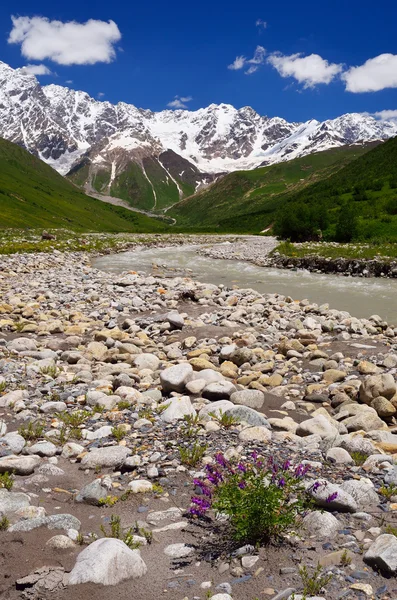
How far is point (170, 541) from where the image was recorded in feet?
14.9

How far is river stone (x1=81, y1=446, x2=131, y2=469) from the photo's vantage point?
6.07 meters

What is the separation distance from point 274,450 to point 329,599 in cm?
275

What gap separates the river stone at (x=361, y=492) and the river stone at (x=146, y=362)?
6.47m

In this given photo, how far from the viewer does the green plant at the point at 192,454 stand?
6.02 m

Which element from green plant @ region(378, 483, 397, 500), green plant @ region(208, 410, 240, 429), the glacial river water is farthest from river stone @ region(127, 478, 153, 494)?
the glacial river water

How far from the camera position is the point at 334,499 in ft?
15.8

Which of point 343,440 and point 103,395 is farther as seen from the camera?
point 103,395

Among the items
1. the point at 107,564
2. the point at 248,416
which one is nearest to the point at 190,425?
the point at 248,416

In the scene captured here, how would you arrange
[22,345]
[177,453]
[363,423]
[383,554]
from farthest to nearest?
[22,345]
[363,423]
[177,453]
[383,554]

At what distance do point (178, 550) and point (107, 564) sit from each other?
30.6 inches

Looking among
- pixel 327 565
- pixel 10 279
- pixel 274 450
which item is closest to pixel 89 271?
pixel 10 279

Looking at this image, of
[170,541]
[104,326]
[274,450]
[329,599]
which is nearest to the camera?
[329,599]

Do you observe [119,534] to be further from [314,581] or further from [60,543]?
[314,581]

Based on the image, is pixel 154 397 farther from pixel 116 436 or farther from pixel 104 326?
pixel 104 326
